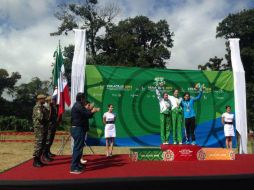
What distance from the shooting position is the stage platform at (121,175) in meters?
5.15

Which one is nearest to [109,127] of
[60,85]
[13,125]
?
[60,85]

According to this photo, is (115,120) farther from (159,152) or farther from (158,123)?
(159,152)

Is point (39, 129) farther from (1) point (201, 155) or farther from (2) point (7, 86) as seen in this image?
(2) point (7, 86)

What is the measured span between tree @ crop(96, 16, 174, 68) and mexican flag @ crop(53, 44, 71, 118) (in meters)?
21.0

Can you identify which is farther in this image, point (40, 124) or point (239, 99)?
point (239, 99)

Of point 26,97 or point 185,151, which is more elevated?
point 26,97

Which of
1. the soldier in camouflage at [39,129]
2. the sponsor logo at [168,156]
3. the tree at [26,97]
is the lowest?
the sponsor logo at [168,156]

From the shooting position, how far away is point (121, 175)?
6203mm

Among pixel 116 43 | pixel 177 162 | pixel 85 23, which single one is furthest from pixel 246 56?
pixel 177 162

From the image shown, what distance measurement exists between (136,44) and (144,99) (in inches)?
970

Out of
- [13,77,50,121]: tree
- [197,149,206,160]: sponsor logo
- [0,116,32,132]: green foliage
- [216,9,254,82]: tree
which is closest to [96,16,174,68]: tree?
[216,9,254,82]: tree

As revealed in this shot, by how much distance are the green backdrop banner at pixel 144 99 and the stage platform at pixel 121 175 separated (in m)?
2.48

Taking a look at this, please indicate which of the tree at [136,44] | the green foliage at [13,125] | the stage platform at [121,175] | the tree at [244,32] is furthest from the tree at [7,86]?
the stage platform at [121,175]

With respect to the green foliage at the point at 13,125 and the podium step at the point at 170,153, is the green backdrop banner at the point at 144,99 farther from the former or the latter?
the green foliage at the point at 13,125
